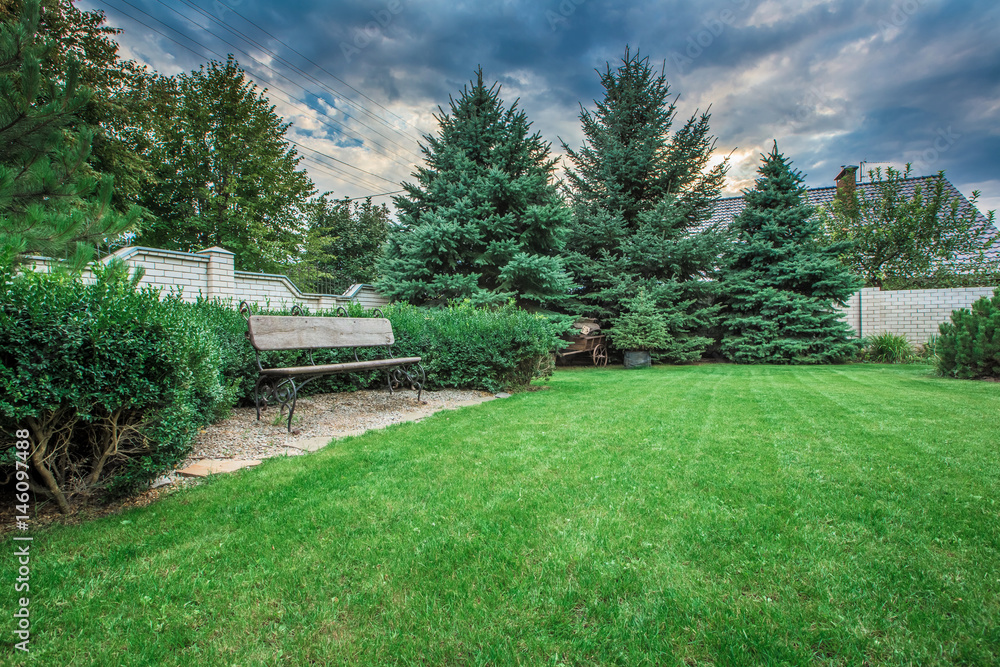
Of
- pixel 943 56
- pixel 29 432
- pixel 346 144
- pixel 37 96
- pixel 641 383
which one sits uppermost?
pixel 346 144

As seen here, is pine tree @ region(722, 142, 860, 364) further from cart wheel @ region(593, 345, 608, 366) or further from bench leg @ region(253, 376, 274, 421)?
bench leg @ region(253, 376, 274, 421)

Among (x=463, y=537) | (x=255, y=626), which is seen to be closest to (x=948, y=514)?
(x=463, y=537)

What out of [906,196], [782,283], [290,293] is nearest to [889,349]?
[782,283]

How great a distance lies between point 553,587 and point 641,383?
6647mm

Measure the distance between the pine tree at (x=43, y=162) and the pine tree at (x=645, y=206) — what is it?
1041 cm

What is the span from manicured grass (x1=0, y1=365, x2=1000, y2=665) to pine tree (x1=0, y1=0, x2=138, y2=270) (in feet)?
8.29

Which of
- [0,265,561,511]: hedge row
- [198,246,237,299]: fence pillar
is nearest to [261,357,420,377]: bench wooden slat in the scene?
[0,265,561,511]: hedge row

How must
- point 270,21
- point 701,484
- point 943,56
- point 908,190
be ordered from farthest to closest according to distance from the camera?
point 908,190
point 270,21
point 943,56
point 701,484

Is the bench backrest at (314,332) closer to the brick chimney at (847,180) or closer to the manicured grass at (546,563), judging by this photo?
the manicured grass at (546,563)

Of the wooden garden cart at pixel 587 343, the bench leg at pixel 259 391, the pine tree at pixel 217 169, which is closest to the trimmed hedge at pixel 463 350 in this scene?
the bench leg at pixel 259 391

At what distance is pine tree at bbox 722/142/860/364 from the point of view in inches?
460

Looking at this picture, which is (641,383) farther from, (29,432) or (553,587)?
(29,432)

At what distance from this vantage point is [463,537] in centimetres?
187

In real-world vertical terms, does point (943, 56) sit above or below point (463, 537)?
above
